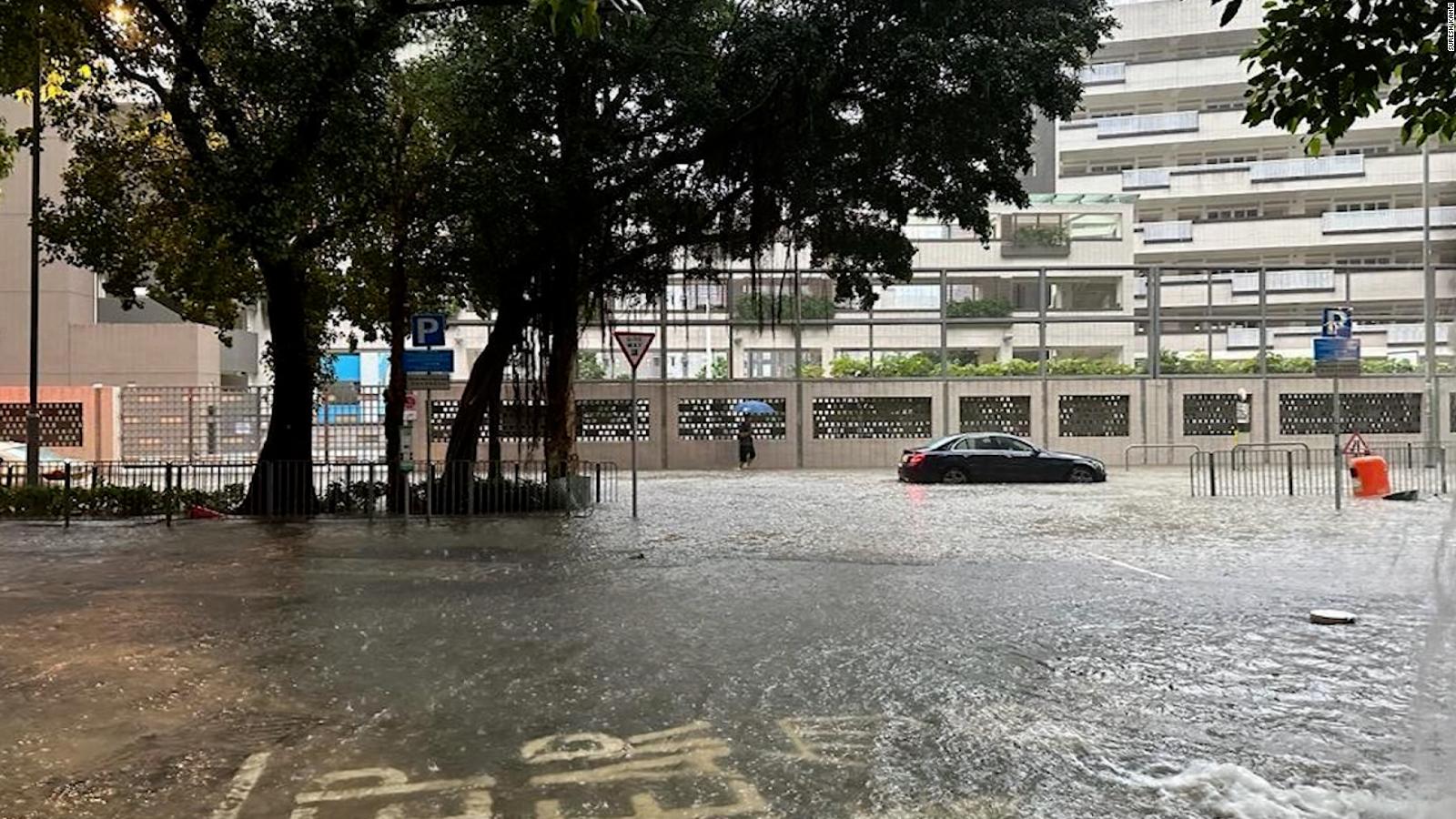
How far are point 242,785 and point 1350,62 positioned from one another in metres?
6.70

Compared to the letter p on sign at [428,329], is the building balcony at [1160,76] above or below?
above

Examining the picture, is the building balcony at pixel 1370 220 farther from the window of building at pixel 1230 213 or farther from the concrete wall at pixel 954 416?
the concrete wall at pixel 954 416

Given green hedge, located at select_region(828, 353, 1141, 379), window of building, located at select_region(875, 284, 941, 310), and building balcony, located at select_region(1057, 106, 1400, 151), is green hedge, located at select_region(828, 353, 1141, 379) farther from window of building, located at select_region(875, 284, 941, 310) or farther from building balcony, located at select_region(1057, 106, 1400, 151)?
building balcony, located at select_region(1057, 106, 1400, 151)

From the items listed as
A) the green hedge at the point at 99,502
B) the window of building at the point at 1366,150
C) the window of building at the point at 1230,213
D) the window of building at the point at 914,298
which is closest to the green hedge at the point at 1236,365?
the window of building at the point at 914,298

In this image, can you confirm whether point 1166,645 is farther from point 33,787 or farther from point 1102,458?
point 1102,458

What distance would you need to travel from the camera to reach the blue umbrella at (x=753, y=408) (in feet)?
91.4

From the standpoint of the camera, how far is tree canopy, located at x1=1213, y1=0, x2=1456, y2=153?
18.3 ft

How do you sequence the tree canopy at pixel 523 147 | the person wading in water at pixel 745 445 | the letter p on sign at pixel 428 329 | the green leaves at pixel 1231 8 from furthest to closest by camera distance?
1. the person wading in water at pixel 745 445
2. the letter p on sign at pixel 428 329
3. the tree canopy at pixel 523 147
4. the green leaves at pixel 1231 8

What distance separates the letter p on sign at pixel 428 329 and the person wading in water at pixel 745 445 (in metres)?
14.4

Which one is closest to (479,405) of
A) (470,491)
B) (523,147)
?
(470,491)

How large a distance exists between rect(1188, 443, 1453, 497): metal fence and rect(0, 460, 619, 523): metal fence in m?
11.8

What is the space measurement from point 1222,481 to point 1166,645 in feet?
54.7

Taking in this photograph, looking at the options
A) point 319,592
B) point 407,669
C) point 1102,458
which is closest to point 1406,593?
point 407,669

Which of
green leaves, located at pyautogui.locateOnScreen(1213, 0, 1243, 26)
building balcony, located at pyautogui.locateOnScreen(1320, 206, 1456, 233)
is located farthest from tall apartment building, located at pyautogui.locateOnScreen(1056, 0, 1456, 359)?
green leaves, located at pyautogui.locateOnScreen(1213, 0, 1243, 26)
